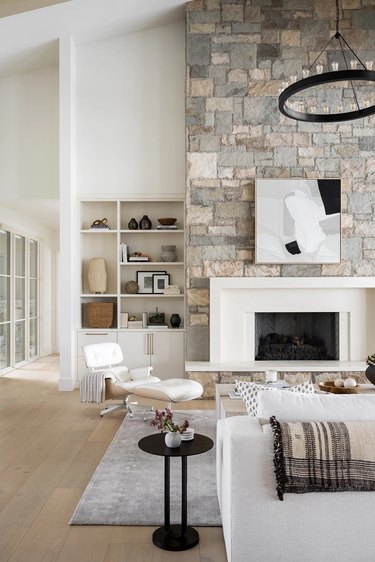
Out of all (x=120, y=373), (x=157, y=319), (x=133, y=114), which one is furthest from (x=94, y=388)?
(x=133, y=114)

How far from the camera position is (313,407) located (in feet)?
7.62

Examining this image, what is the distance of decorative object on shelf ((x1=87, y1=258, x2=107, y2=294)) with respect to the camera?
264 inches

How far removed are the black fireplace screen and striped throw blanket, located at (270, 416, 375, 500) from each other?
430cm

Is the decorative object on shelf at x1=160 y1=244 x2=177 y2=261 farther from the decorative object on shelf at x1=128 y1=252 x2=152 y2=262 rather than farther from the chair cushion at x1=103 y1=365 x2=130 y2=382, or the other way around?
the chair cushion at x1=103 y1=365 x2=130 y2=382

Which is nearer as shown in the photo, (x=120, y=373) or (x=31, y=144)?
(x=120, y=373)

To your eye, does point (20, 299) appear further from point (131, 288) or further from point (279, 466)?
point (279, 466)

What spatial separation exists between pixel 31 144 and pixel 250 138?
275cm

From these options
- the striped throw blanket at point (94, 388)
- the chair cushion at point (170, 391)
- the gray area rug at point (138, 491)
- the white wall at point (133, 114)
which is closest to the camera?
the gray area rug at point (138, 491)

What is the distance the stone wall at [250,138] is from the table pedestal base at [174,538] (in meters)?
3.63

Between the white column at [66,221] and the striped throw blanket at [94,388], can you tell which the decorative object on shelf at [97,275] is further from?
the striped throw blanket at [94,388]

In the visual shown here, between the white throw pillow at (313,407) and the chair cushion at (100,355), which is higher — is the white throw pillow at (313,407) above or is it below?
above

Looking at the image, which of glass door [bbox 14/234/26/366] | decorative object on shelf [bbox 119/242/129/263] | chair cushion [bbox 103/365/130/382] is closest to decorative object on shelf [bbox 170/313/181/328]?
decorative object on shelf [bbox 119/242/129/263]

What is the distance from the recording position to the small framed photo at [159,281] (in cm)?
688

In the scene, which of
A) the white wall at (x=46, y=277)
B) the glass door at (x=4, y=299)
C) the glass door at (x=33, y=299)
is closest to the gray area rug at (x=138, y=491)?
the glass door at (x=4, y=299)
